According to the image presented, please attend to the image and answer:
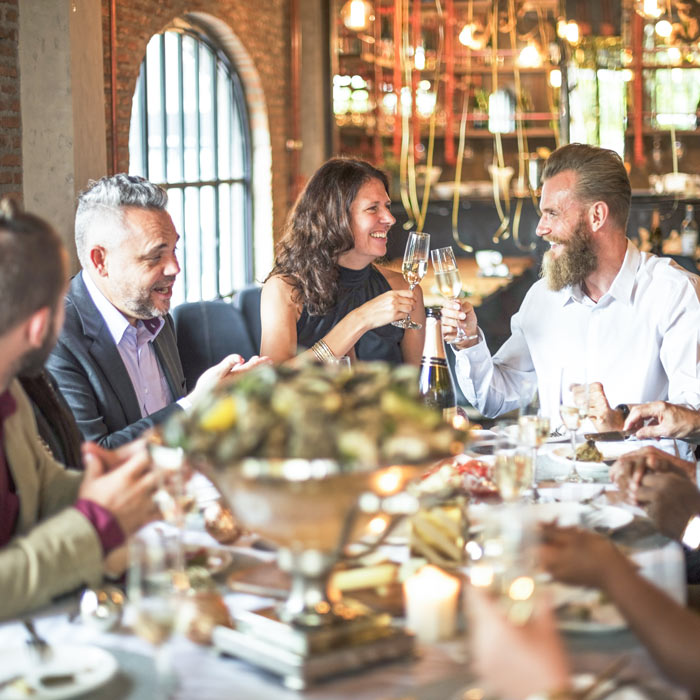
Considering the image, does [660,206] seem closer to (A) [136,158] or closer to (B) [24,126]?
(A) [136,158]

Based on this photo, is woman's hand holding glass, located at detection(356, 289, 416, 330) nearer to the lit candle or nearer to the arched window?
the lit candle

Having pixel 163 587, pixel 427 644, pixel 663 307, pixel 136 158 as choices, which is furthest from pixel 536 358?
pixel 136 158

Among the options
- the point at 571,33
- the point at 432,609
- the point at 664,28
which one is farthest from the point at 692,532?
the point at 664,28

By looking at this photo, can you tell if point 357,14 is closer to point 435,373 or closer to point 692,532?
point 435,373

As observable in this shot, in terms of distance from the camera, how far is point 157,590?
48.9 inches

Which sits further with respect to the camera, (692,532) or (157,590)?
(692,532)

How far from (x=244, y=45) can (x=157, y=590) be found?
6.91m

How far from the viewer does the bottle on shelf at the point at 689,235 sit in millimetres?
7422

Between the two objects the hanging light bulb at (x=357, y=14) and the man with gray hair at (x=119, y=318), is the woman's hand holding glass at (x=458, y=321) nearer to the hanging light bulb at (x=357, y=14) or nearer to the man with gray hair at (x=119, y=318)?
the man with gray hair at (x=119, y=318)

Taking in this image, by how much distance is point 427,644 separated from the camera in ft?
4.77

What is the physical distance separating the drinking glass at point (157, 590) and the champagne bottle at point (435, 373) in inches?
56.0

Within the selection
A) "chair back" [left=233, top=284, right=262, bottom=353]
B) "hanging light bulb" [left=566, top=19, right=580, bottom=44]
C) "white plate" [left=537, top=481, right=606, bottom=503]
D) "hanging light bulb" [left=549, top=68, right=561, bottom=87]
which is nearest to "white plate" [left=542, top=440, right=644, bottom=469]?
"white plate" [left=537, top=481, right=606, bottom=503]

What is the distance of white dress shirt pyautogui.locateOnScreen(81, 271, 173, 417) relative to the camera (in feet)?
9.84

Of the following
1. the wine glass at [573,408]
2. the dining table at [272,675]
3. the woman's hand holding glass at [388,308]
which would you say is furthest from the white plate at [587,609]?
the woman's hand holding glass at [388,308]
